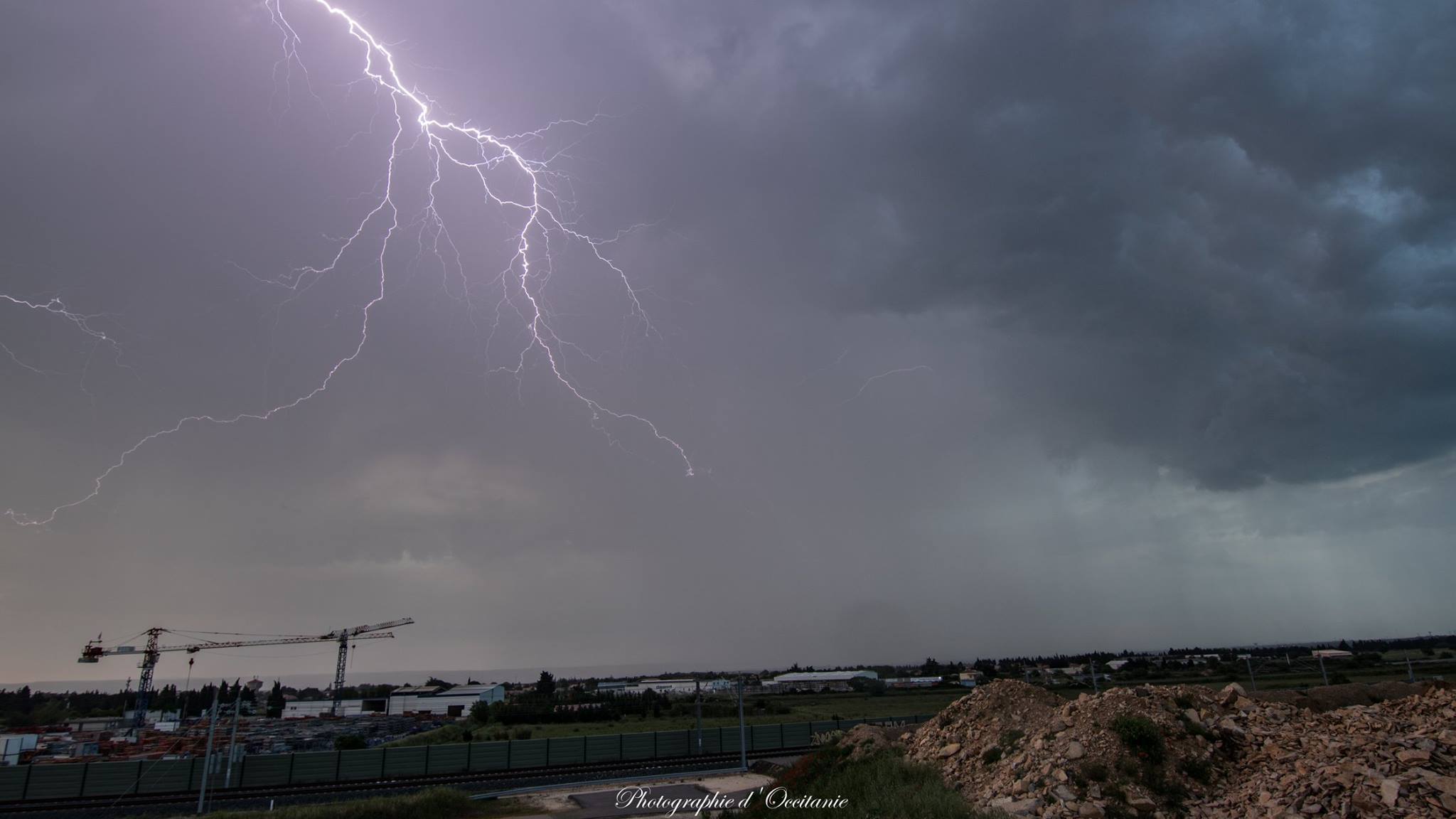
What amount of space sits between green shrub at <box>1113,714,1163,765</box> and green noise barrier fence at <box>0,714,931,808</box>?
27.9 meters

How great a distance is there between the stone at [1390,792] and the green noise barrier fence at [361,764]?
33808 mm

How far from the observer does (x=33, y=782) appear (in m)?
33.5

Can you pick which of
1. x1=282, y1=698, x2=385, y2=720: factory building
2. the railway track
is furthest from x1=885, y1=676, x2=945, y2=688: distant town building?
the railway track

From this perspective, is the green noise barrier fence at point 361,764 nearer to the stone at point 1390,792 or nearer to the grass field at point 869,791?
the grass field at point 869,791

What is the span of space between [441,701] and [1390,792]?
110743 mm

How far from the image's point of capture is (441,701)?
104062 millimetres

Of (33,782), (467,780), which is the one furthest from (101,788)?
(467,780)

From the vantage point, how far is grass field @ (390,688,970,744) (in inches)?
2498

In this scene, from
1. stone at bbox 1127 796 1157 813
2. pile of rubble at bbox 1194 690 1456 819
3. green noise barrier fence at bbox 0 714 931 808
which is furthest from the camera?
green noise barrier fence at bbox 0 714 931 808

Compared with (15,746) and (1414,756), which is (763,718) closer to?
(15,746)

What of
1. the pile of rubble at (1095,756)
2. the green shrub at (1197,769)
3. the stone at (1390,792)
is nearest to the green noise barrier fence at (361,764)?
the pile of rubble at (1095,756)

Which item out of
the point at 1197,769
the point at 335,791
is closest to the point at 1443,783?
the point at 1197,769

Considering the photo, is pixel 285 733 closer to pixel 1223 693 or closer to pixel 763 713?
pixel 763 713

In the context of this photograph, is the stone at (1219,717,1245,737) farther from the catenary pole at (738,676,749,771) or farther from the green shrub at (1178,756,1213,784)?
the catenary pole at (738,676,749,771)
